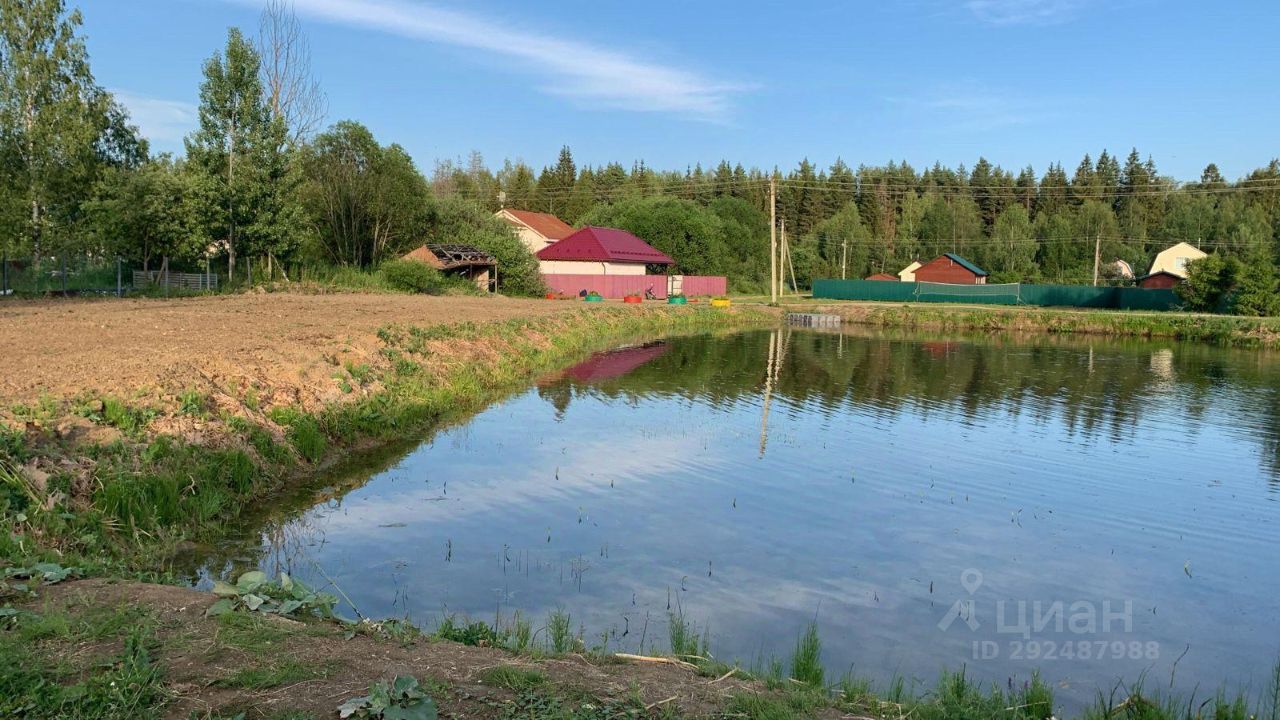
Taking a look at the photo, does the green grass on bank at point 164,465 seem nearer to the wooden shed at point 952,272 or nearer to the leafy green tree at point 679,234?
the leafy green tree at point 679,234

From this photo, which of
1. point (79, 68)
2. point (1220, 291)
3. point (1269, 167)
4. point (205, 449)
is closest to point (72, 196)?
point (79, 68)

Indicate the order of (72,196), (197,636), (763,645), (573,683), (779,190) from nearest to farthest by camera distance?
(573,683), (197,636), (763,645), (72,196), (779,190)

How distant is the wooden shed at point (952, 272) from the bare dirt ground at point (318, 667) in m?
78.6

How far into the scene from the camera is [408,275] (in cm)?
4697

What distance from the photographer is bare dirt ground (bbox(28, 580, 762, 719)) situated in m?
4.92

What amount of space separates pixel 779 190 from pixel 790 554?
98967 mm

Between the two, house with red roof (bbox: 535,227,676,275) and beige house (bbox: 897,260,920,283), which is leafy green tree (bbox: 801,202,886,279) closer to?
beige house (bbox: 897,260,920,283)

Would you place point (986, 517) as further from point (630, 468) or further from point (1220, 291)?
point (1220, 291)

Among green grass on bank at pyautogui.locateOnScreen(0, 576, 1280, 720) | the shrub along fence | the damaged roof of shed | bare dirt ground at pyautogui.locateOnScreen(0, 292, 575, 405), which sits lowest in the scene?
green grass on bank at pyautogui.locateOnScreen(0, 576, 1280, 720)

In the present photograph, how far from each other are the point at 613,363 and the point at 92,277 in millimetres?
24113

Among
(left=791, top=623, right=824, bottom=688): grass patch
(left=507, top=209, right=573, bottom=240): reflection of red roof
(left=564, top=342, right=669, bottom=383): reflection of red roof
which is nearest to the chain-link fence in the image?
(left=564, top=342, right=669, bottom=383): reflection of red roof

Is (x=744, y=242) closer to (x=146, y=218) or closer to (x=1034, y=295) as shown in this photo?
(x=1034, y=295)

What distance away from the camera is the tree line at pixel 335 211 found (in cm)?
3941

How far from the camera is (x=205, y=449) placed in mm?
10984
